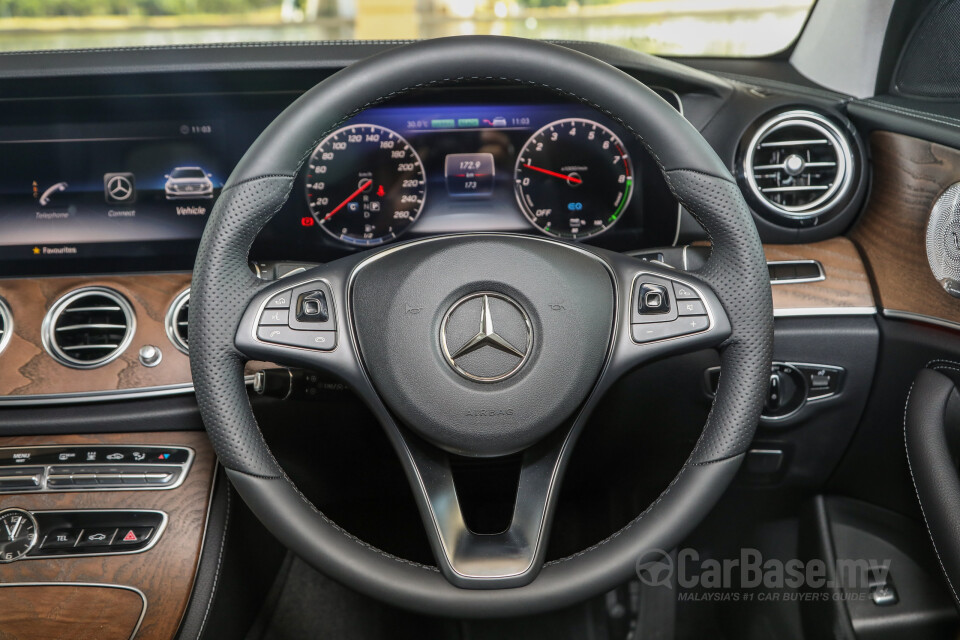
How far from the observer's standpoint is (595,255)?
103 cm

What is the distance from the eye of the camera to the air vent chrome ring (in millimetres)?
1361

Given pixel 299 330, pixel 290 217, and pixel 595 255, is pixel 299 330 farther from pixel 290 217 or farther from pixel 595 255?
pixel 290 217

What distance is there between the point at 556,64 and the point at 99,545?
1002 millimetres

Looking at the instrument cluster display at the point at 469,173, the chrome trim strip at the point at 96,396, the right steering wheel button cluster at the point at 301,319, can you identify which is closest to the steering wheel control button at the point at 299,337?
the right steering wheel button cluster at the point at 301,319

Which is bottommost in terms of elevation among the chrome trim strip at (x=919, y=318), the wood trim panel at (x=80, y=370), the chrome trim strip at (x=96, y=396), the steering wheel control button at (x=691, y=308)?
the chrome trim strip at (x=96, y=396)

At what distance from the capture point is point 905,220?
4.44 feet

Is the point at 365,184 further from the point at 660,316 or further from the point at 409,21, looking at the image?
the point at 409,21

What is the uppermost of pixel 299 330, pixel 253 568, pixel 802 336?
pixel 299 330

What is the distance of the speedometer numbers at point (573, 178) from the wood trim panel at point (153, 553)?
74 centimetres

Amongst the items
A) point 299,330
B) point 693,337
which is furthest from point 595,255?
point 299,330

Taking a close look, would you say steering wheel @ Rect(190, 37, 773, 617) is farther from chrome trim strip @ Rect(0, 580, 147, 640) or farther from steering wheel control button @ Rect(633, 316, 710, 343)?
chrome trim strip @ Rect(0, 580, 147, 640)

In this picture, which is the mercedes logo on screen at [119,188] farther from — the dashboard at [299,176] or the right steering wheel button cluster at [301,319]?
the right steering wheel button cluster at [301,319]

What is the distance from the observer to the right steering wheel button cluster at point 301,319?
Answer: 38.1 inches

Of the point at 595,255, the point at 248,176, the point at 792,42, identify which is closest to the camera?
the point at 248,176
